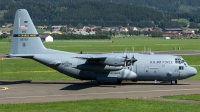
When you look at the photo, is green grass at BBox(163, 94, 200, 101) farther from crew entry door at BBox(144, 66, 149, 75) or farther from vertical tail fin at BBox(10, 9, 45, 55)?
vertical tail fin at BBox(10, 9, 45, 55)

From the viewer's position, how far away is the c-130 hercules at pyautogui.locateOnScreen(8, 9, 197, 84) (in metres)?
49.4

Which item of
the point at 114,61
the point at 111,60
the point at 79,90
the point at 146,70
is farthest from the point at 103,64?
the point at 79,90

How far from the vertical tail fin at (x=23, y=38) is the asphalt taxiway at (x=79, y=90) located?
140 inches

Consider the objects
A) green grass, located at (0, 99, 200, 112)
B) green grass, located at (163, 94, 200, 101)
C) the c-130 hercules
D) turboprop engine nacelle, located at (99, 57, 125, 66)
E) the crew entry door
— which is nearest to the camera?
green grass, located at (0, 99, 200, 112)

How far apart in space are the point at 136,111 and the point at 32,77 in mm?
27314

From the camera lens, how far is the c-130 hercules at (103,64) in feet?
162

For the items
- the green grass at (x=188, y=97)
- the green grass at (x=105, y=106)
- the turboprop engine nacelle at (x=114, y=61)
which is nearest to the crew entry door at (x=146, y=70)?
the turboprop engine nacelle at (x=114, y=61)

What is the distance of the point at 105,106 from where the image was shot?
118 ft

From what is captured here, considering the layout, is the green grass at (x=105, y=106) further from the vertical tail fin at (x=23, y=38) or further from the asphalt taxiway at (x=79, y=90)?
the vertical tail fin at (x=23, y=38)

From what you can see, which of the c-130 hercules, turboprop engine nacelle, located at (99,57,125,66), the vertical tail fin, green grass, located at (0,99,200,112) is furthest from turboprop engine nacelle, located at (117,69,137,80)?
green grass, located at (0,99,200,112)

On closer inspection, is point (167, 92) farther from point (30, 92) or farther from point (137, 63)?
point (30, 92)

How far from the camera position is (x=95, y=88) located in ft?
155

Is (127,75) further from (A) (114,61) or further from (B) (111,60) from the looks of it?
(B) (111,60)

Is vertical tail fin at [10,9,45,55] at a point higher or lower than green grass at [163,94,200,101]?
higher
